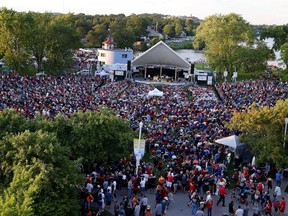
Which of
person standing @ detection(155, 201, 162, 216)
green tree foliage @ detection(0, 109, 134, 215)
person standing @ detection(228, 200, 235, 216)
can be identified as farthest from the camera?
person standing @ detection(228, 200, 235, 216)

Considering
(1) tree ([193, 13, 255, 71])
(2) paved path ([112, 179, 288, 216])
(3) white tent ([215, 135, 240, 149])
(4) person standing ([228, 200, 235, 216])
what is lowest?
(2) paved path ([112, 179, 288, 216])

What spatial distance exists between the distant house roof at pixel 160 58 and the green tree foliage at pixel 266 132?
95.9 ft

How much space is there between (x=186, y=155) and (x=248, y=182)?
4110mm

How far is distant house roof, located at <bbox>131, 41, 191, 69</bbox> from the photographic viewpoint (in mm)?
50156

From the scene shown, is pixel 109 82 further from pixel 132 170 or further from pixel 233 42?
pixel 132 170

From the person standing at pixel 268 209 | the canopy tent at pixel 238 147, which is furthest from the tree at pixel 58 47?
the person standing at pixel 268 209

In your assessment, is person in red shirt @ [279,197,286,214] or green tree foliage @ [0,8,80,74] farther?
green tree foliage @ [0,8,80,74]

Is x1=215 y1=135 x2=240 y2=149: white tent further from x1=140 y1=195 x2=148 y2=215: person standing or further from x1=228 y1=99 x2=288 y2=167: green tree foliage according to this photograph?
x1=140 y1=195 x2=148 y2=215: person standing

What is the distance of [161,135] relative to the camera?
23.5m

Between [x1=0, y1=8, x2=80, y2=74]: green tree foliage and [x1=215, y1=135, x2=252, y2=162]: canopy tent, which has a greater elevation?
[x1=0, y1=8, x2=80, y2=74]: green tree foliage

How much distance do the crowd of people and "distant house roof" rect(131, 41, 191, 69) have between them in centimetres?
780

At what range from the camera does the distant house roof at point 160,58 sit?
50.2 metres

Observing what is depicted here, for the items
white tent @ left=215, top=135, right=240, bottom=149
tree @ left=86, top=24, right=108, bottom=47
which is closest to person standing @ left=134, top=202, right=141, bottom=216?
white tent @ left=215, top=135, right=240, bottom=149

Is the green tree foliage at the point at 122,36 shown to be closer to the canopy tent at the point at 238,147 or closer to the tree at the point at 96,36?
the tree at the point at 96,36
